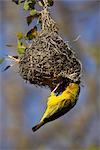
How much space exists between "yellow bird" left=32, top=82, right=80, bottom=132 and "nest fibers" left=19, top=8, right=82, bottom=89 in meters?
0.09

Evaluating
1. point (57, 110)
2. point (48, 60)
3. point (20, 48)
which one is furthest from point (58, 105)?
point (20, 48)

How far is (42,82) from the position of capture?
12.8 ft

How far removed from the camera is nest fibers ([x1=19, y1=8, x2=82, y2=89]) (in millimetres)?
3852

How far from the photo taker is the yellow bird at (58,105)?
374cm

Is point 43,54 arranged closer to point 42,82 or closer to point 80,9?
point 42,82

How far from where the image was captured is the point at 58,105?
3.75 m

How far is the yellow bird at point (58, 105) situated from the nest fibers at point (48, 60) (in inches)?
3.4

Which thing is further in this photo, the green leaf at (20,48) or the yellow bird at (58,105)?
the green leaf at (20,48)

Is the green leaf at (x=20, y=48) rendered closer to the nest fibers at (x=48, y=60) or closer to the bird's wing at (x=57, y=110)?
the nest fibers at (x=48, y=60)

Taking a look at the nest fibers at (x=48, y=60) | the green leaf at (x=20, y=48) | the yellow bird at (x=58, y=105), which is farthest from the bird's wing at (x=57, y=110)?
the green leaf at (x=20, y=48)

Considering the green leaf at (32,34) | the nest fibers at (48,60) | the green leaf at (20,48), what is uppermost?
the green leaf at (32,34)

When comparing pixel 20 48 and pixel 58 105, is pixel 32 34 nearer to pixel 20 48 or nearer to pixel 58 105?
pixel 20 48

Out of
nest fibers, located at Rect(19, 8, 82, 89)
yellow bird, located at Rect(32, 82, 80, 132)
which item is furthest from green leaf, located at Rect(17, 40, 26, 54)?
yellow bird, located at Rect(32, 82, 80, 132)

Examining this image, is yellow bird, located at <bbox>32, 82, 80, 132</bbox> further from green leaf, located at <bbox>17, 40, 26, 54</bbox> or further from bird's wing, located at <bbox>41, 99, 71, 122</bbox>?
green leaf, located at <bbox>17, 40, 26, 54</bbox>
